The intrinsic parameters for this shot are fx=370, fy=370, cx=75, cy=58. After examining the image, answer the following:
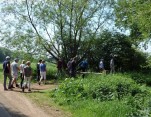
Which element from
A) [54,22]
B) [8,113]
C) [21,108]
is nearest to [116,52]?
[54,22]

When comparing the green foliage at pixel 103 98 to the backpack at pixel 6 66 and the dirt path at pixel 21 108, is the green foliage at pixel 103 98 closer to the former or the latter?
the dirt path at pixel 21 108

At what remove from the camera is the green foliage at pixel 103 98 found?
12511 mm

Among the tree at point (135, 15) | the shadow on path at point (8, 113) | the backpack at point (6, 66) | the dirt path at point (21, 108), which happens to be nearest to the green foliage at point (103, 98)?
the dirt path at point (21, 108)

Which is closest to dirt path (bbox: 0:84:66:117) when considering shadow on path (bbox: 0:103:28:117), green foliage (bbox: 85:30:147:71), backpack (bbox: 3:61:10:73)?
shadow on path (bbox: 0:103:28:117)

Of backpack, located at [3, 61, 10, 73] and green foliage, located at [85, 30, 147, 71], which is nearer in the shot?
backpack, located at [3, 61, 10, 73]

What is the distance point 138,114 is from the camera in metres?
11.9

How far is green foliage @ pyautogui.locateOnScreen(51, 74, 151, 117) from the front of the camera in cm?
1251

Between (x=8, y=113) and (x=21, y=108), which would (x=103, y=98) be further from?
(x=8, y=113)

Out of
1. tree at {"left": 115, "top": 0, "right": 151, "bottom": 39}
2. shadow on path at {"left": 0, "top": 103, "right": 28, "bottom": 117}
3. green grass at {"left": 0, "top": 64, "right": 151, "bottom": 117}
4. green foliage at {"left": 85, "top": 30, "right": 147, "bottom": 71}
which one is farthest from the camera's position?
green foliage at {"left": 85, "top": 30, "right": 147, "bottom": 71}

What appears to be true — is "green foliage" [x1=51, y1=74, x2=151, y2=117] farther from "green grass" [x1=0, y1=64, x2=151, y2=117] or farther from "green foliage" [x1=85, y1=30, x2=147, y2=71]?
"green foliage" [x1=85, y1=30, x2=147, y2=71]

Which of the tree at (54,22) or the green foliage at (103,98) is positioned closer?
the green foliage at (103,98)

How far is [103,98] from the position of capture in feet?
48.9

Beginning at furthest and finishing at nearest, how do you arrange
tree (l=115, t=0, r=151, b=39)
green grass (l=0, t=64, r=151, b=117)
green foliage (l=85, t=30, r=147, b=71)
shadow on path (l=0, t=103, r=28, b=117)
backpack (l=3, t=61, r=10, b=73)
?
green foliage (l=85, t=30, r=147, b=71), tree (l=115, t=0, r=151, b=39), backpack (l=3, t=61, r=10, b=73), green grass (l=0, t=64, r=151, b=117), shadow on path (l=0, t=103, r=28, b=117)

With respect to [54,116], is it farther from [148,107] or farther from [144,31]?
[144,31]
